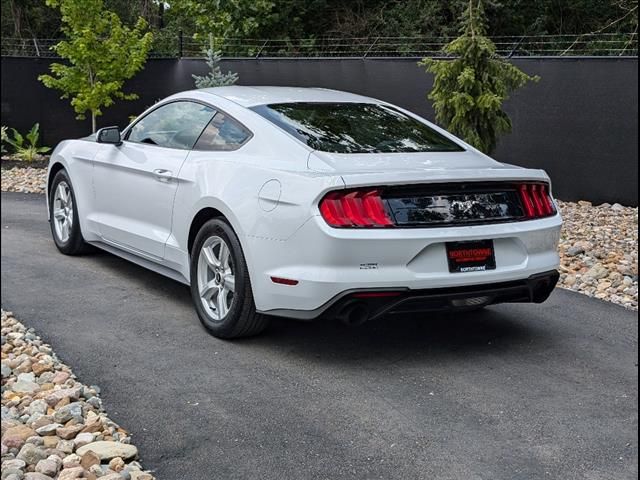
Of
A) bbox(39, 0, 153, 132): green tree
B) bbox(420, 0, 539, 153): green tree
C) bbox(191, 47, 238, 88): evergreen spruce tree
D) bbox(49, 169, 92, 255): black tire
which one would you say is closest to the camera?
bbox(39, 0, 153, 132): green tree

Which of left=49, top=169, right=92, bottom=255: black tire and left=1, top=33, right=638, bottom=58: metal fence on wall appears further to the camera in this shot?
left=1, top=33, right=638, bottom=58: metal fence on wall

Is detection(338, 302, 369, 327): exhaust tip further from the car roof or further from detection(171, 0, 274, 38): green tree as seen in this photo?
detection(171, 0, 274, 38): green tree

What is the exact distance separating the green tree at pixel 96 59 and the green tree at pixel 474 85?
327 centimetres

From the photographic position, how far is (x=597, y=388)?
13.7ft

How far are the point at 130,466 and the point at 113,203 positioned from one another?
3015 millimetres

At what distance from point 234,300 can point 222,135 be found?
110 centimetres

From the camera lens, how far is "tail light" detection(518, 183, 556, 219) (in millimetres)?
4594

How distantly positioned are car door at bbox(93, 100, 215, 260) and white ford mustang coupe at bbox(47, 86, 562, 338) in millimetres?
14

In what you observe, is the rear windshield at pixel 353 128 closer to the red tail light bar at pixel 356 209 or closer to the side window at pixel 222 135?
the side window at pixel 222 135

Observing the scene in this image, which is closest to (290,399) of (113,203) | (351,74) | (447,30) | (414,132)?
(414,132)

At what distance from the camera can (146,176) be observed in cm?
540

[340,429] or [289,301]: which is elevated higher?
[289,301]

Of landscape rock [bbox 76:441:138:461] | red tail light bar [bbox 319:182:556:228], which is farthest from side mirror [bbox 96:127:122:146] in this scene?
landscape rock [bbox 76:441:138:461]

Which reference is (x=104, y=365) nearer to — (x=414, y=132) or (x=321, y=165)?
(x=321, y=165)
